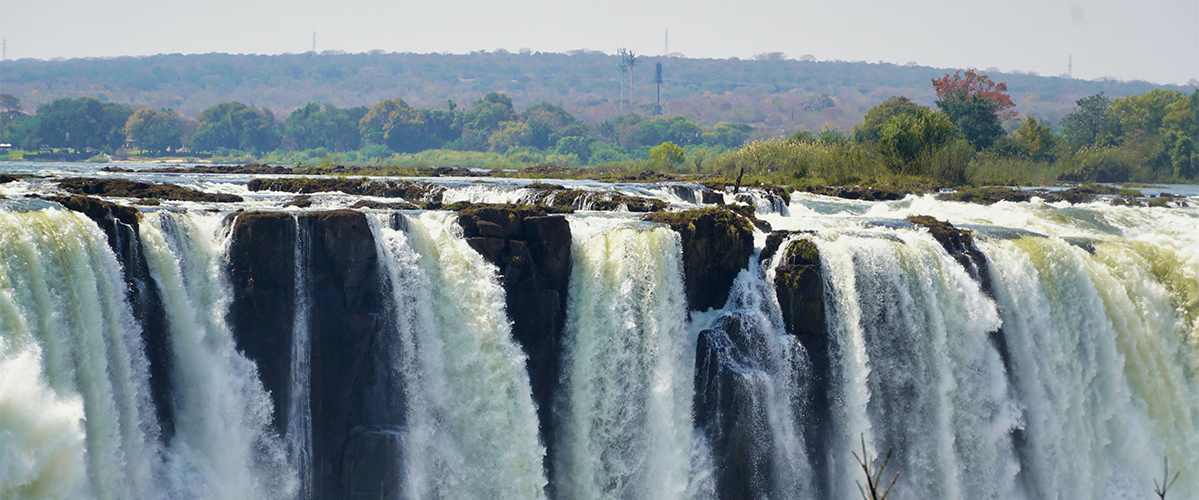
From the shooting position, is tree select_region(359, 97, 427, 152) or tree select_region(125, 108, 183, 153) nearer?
tree select_region(125, 108, 183, 153)

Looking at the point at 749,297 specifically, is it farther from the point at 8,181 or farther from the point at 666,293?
the point at 8,181

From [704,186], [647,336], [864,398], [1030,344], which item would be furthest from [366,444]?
[704,186]

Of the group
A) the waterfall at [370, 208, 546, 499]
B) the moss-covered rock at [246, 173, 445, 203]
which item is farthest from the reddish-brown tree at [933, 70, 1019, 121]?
the waterfall at [370, 208, 546, 499]

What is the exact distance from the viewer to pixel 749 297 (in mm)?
19328

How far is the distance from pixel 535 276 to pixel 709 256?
13.1 ft

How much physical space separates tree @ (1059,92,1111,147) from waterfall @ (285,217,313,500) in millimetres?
86251

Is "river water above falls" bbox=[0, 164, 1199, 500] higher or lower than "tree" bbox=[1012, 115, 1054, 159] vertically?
lower

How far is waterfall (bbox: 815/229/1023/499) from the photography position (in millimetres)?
19156

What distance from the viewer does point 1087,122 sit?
87812mm

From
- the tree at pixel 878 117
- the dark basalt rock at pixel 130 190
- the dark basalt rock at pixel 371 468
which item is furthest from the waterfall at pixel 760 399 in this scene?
the tree at pixel 878 117

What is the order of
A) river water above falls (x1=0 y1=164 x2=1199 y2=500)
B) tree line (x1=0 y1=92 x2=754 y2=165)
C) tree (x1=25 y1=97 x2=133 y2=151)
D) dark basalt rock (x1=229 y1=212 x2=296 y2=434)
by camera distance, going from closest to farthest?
river water above falls (x1=0 y1=164 x2=1199 y2=500) < dark basalt rock (x1=229 y1=212 x2=296 y2=434) < tree (x1=25 y1=97 x2=133 y2=151) < tree line (x1=0 y1=92 x2=754 y2=165)

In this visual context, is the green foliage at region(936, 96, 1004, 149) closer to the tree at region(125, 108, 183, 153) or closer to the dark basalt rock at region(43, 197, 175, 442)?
the dark basalt rock at region(43, 197, 175, 442)

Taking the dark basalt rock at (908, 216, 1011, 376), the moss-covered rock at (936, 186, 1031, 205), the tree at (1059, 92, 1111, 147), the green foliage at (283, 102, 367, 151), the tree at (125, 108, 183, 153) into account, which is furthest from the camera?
the green foliage at (283, 102, 367, 151)

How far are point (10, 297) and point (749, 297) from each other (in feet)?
44.3
